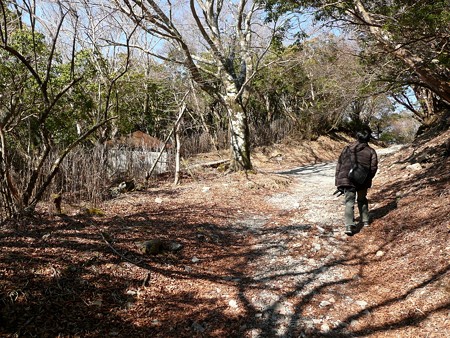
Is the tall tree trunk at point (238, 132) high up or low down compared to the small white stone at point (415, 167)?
up

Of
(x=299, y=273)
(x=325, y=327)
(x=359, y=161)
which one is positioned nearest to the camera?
(x=325, y=327)

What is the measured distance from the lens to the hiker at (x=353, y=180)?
4062mm

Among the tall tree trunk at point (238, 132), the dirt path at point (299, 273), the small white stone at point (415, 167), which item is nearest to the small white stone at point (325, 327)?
the dirt path at point (299, 273)

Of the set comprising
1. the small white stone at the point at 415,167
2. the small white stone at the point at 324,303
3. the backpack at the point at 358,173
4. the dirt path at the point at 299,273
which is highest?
the backpack at the point at 358,173

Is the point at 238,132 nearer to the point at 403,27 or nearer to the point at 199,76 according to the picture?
the point at 199,76

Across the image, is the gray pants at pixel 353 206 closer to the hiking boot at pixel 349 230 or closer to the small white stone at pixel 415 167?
the hiking boot at pixel 349 230

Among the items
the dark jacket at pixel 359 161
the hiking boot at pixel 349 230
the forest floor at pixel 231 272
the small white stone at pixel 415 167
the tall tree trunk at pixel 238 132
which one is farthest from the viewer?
the tall tree trunk at pixel 238 132

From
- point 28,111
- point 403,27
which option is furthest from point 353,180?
point 28,111

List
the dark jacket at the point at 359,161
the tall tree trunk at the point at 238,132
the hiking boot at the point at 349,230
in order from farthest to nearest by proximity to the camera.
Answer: the tall tree trunk at the point at 238,132, the dark jacket at the point at 359,161, the hiking boot at the point at 349,230

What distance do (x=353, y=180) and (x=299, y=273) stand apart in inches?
61.7

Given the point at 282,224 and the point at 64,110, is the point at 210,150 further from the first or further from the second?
the point at 282,224

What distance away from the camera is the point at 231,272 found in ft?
10.5

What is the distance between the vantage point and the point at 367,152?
415cm

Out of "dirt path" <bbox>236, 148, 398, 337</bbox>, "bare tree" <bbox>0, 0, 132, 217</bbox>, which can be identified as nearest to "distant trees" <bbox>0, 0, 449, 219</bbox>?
"bare tree" <bbox>0, 0, 132, 217</bbox>
